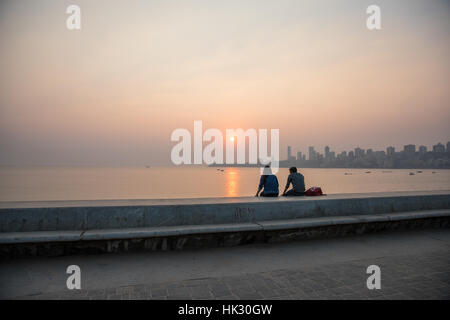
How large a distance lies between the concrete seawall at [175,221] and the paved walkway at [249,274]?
28 cm

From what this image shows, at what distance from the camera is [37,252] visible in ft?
15.1

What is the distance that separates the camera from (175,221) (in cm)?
550

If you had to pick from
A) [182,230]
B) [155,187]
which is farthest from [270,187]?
[155,187]

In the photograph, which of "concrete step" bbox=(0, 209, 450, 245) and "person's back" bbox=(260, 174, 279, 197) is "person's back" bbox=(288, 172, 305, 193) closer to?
"person's back" bbox=(260, 174, 279, 197)

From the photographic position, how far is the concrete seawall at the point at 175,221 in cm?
472

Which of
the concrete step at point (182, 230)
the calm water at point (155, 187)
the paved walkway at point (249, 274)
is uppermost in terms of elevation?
the concrete step at point (182, 230)

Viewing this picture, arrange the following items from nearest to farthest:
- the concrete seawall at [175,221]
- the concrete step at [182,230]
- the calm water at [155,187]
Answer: the concrete step at [182,230] → the concrete seawall at [175,221] → the calm water at [155,187]

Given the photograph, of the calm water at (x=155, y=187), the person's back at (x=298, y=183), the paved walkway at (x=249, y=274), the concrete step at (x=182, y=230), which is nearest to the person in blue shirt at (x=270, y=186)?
the person's back at (x=298, y=183)

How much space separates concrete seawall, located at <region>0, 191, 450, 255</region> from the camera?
4723 mm

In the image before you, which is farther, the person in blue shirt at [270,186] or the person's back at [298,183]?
the person's back at [298,183]

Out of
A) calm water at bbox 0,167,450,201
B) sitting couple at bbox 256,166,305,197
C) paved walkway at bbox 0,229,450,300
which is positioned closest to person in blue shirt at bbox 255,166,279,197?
sitting couple at bbox 256,166,305,197

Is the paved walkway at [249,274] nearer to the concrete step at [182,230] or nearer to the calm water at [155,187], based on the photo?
the concrete step at [182,230]

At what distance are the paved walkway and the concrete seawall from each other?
0.28 m
